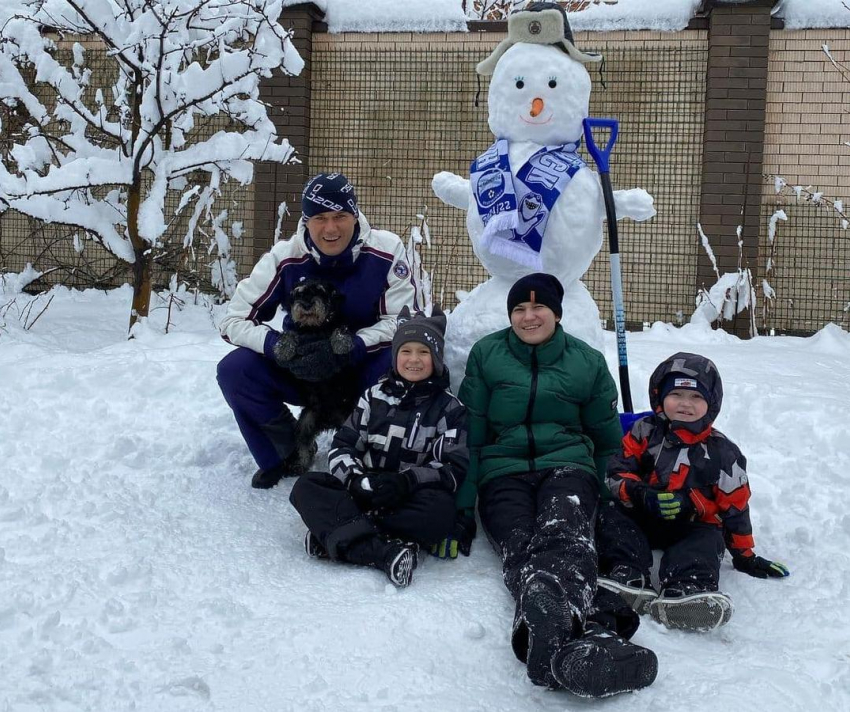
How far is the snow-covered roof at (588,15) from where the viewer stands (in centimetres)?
722

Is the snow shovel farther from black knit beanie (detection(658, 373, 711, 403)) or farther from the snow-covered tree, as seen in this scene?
the snow-covered tree

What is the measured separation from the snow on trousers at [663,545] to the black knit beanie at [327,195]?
58.8 inches

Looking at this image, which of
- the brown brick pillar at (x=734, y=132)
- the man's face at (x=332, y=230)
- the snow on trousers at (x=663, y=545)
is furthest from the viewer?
the brown brick pillar at (x=734, y=132)

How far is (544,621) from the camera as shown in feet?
6.42

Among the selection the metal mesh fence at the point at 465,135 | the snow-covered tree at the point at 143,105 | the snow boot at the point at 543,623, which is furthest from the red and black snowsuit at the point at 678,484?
the metal mesh fence at the point at 465,135

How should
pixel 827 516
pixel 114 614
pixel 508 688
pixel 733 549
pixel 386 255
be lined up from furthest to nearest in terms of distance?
1. pixel 386 255
2. pixel 827 516
3. pixel 733 549
4. pixel 114 614
5. pixel 508 688

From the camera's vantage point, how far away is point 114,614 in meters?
2.07

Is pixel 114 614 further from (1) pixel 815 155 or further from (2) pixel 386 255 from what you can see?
(1) pixel 815 155

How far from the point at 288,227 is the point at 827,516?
5941mm

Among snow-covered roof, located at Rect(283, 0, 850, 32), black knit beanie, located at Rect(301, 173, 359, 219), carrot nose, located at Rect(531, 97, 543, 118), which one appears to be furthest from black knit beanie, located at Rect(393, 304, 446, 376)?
snow-covered roof, located at Rect(283, 0, 850, 32)

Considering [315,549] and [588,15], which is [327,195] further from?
[588,15]

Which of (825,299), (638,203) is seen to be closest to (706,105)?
(825,299)

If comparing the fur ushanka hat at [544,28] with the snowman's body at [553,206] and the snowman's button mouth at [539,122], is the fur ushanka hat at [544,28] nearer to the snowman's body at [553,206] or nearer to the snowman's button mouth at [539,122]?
the snowman's body at [553,206]

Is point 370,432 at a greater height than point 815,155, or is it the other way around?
point 815,155
